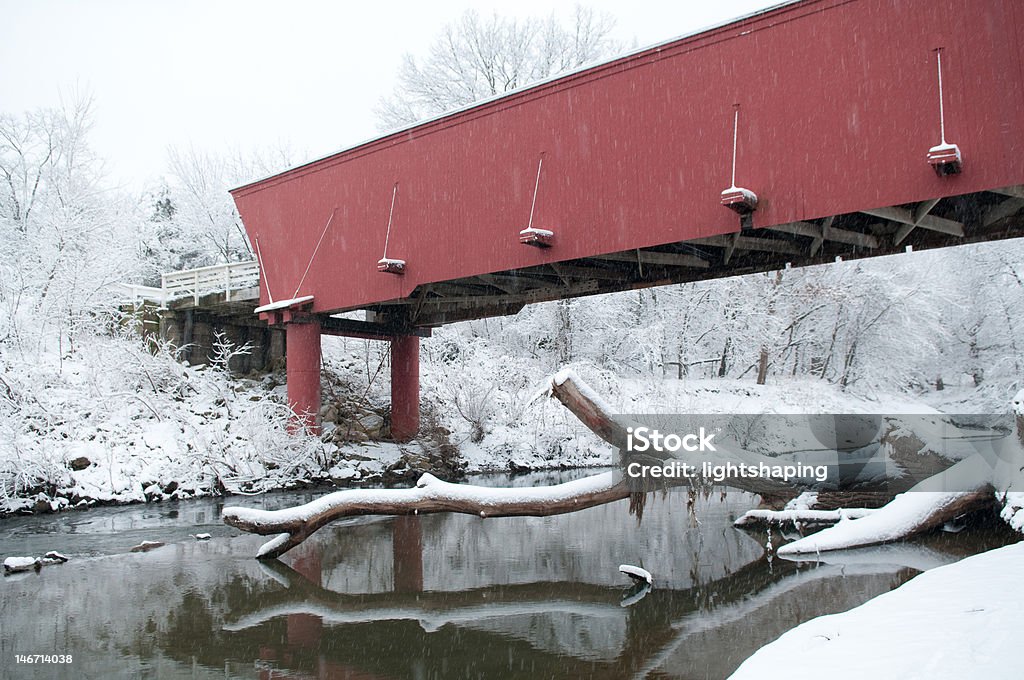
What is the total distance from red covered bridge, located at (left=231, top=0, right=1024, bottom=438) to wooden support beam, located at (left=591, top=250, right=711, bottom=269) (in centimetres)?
5

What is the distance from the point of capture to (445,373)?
21.2m

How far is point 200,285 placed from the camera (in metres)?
20.7

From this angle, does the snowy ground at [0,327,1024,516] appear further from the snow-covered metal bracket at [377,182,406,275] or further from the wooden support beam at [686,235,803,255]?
the snow-covered metal bracket at [377,182,406,275]

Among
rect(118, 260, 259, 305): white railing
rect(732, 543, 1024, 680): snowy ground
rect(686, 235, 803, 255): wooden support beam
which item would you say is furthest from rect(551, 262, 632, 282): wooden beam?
rect(118, 260, 259, 305): white railing

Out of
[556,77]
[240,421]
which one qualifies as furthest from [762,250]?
[240,421]

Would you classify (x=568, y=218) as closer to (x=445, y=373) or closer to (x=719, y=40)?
(x=719, y=40)

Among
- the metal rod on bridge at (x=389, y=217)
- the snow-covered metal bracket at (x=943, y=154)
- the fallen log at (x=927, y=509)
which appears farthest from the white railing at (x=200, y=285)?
the snow-covered metal bracket at (x=943, y=154)

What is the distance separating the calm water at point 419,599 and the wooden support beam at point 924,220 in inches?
158

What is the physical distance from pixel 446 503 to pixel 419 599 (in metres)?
1.12

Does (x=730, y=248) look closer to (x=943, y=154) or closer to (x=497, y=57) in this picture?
(x=943, y=154)

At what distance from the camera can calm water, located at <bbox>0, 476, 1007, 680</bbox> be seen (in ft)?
20.4

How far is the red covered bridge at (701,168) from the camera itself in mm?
8586

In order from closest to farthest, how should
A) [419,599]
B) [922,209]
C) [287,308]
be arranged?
1. [419,599]
2. [922,209]
3. [287,308]

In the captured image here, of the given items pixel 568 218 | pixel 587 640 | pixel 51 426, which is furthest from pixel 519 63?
pixel 587 640
